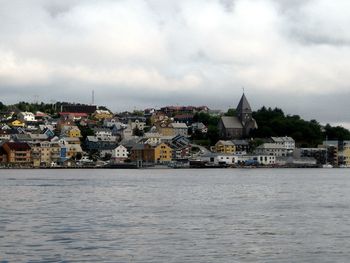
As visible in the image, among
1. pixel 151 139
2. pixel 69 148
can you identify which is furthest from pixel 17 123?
pixel 151 139

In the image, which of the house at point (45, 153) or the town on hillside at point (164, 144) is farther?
the town on hillside at point (164, 144)

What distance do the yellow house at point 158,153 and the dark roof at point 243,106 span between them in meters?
26.7

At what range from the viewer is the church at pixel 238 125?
5281 inches

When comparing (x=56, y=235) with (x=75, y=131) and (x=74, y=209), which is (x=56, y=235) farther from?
(x=75, y=131)

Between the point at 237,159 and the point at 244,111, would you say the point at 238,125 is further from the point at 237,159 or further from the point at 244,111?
the point at 237,159

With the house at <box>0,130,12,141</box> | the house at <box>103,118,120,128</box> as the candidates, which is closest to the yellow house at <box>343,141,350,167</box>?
the house at <box>103,118,120,128</box>

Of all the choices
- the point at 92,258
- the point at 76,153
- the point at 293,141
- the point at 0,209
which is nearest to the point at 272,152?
the point at 293,141

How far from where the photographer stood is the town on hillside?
4409 inches

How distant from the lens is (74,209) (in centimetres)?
2883

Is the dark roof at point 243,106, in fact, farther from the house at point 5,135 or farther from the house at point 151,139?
the house at point 5,135

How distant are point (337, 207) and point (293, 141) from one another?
9437cm

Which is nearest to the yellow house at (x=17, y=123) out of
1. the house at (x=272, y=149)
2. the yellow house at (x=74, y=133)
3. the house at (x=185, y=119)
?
the yellow house at (x=74, y=133)

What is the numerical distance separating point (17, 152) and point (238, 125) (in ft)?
138

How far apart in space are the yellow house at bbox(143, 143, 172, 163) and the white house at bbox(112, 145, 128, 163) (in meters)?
3.15
